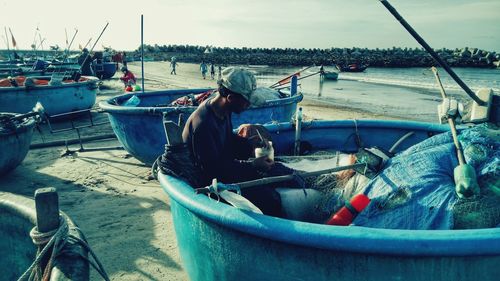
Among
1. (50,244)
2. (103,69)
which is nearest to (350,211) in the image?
(50,244)

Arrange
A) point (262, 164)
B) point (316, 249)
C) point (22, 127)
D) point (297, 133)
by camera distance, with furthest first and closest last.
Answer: point (22, 127) < point (297, 133) < point (262, 164) < point (316, 249)

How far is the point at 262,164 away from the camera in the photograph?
10.6 feet

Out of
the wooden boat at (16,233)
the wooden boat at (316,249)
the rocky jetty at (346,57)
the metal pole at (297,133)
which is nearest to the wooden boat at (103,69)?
the metal pole at (297,133)

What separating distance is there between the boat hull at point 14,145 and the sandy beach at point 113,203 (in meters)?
0.33

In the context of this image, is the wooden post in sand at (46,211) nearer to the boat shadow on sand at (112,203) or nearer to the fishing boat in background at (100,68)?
the boat shadow on sand at (112,203)

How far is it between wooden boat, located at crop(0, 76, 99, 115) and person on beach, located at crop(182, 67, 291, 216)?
8.76 m

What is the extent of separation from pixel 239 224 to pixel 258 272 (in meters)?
0.34

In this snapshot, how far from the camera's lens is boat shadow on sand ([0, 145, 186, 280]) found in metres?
3.86

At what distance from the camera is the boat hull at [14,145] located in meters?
5.73

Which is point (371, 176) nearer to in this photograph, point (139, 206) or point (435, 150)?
point (435, 150)

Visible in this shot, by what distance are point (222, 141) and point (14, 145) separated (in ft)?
14.2

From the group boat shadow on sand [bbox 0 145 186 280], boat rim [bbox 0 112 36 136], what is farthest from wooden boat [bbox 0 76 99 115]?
boat rim [bbox 0 112 36 136]

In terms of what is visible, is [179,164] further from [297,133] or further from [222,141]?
[297,133]

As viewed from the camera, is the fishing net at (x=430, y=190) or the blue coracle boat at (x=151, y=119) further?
the blue coracle boat at (x=151, y=119)
